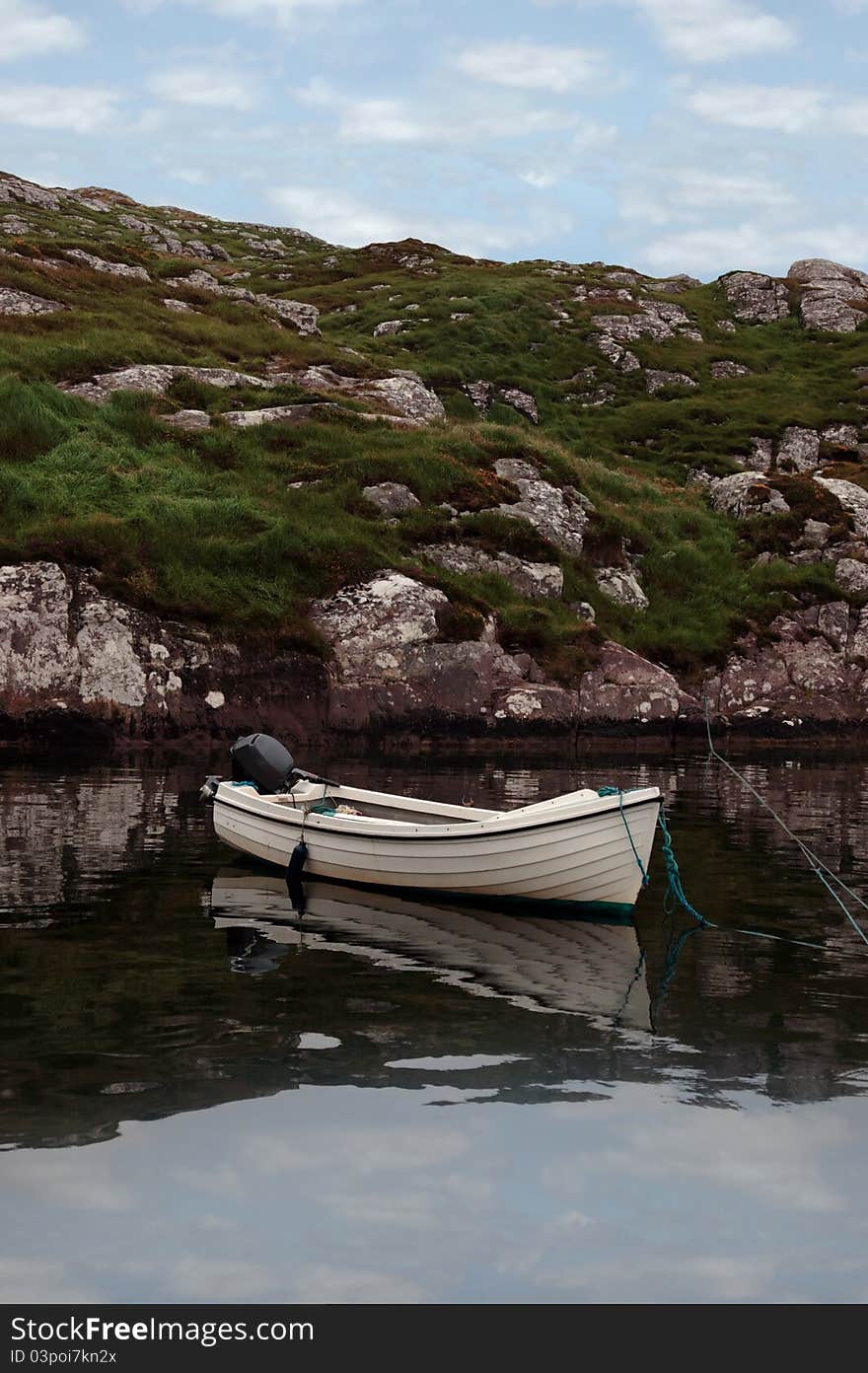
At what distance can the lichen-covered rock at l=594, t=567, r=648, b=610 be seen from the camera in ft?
160

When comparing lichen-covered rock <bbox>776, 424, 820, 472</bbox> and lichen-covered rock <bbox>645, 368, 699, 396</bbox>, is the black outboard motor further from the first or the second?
lichen-covered rock <bbox>645, 368, 699, 396</bbox>

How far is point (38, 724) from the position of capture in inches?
1359

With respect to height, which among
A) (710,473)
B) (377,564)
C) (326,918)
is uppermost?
(710,473)

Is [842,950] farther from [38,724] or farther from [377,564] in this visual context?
[377,564]

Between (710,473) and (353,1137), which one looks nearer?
(353,1137)

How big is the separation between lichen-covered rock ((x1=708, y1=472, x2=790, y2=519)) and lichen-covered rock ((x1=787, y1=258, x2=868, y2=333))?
46.5m

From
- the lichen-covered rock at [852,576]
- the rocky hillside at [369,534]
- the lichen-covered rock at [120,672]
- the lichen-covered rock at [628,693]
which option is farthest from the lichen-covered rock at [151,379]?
the lichen-covered rock at [852,576]

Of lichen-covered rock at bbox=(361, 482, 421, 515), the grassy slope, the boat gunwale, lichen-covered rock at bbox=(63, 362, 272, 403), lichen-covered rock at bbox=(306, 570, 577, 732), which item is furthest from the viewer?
lichen-covered rock at bbox=(63, 362, 272, 403)

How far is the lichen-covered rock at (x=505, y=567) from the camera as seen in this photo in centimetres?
4475

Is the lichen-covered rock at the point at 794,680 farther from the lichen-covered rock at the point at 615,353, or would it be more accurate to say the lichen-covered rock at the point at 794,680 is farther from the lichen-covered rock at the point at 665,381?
the lichen-covered rock at the point at 615,353

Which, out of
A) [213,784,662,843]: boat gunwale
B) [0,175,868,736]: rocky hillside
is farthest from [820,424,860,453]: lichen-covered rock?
[213,784,662,843]: boat gunwale

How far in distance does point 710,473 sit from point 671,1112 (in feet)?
207
